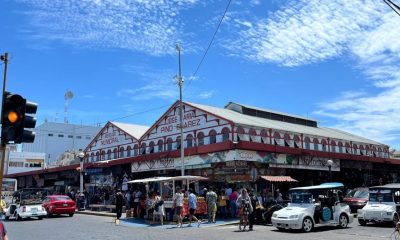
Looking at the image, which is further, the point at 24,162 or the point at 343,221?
the point at 24,162

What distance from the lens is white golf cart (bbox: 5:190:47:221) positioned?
26906mm

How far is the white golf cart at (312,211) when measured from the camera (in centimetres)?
1877

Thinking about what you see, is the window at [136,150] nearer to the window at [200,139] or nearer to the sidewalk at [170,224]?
the window at [200,139]

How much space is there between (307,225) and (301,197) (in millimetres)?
1421

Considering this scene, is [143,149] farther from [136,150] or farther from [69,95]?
[69,95]

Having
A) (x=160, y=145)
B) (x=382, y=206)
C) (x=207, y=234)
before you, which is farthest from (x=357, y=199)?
(x=160, y=145)

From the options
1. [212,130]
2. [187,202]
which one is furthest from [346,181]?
[187,202]

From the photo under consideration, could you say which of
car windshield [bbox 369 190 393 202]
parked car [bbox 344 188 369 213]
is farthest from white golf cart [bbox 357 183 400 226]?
parked car [bbox 344 188 369 213]

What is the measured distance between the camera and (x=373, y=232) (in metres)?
18.4

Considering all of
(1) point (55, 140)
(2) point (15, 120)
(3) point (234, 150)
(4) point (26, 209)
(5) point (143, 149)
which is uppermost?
(1) point (55, 140)

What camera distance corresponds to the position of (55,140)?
318 ft

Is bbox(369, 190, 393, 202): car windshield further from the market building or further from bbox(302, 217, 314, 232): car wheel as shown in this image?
the market building

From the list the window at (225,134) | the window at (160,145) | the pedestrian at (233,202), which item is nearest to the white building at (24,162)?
the window at (160,145)

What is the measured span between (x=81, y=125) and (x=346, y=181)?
73.2 m
